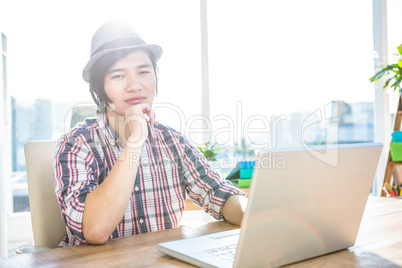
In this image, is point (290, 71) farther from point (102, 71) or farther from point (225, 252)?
point (225, 252)

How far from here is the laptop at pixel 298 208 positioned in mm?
566

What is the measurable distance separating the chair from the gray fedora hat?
34 centimetres

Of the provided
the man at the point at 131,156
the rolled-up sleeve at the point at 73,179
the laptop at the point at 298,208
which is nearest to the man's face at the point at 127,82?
the man at the point at 131,156

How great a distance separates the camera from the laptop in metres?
0.57

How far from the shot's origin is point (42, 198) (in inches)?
45.8

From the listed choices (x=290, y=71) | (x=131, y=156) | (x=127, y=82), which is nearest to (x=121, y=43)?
(x=127, y=82)

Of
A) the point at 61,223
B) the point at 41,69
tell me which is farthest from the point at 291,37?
the point at 61,223

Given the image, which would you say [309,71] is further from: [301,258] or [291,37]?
[301,258]

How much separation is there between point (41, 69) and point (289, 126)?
2052 millimetres

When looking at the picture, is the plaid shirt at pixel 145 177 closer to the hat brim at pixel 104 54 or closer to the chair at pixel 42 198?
the chair at pixel 42 198

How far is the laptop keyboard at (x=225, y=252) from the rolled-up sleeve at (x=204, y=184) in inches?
17.5

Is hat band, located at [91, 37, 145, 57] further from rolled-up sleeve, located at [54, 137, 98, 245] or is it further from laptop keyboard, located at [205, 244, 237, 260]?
laptop keyboard, located at [205, 244, 237, 260]

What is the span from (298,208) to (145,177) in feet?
2.53

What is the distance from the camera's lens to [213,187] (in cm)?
128
